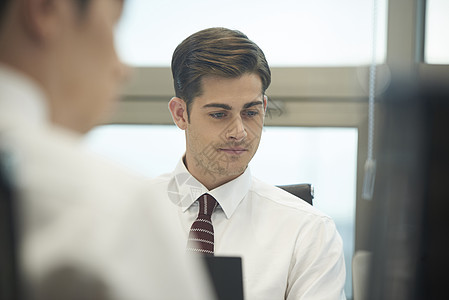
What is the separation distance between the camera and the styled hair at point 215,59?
1.59 meters

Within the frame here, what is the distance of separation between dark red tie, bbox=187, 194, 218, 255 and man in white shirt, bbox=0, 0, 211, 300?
1016 mm

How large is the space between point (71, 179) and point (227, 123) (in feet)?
3.92

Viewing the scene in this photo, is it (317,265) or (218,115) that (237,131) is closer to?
(218,115)

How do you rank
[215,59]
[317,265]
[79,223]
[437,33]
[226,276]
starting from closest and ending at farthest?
[79,223], [226,276], [317,265], [215,59], [437,33]

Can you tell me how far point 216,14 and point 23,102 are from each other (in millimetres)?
1956

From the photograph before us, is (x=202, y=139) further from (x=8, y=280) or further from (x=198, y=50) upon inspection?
(x=8, y=280)

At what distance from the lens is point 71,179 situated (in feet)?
1.38

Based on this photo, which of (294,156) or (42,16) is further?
(294,156)

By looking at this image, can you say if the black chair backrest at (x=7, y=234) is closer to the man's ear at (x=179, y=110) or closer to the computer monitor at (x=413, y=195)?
the computer monitor at (x=413, y=195)

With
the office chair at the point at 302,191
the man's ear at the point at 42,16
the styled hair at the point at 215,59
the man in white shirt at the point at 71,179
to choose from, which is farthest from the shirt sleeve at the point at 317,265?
the man's ear at the point at 42,16

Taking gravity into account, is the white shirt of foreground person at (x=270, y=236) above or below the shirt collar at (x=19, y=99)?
below

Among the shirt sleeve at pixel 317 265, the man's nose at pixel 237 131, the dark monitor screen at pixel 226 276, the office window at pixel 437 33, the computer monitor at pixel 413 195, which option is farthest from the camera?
the office window at pixel 437 33

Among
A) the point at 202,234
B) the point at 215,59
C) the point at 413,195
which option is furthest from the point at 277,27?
the point at 413,195

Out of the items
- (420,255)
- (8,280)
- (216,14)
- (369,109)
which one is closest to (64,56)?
(8,280)
